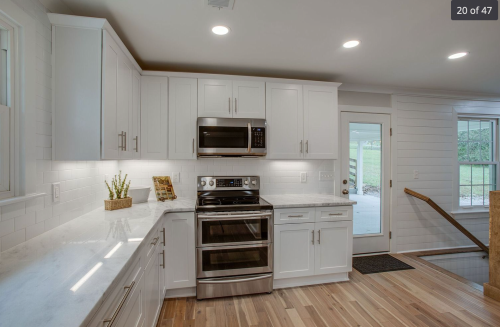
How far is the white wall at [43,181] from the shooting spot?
4.20 feet

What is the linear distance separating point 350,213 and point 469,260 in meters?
2.56

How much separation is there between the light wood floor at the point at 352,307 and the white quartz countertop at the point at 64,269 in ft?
3.41

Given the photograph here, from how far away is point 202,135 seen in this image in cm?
255

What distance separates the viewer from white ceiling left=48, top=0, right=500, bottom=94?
5.40 feet

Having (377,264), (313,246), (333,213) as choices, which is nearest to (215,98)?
(333,213)

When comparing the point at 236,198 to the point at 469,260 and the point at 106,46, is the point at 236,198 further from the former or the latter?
the point at 469,260

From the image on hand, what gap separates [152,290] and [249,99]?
204 centimetres

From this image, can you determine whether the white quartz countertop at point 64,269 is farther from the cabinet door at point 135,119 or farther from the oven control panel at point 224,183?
the oven control panel at point 224,183

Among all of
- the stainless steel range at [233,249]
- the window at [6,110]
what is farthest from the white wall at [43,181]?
the stainless steel range at [233,249]

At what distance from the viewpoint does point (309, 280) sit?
2.56m

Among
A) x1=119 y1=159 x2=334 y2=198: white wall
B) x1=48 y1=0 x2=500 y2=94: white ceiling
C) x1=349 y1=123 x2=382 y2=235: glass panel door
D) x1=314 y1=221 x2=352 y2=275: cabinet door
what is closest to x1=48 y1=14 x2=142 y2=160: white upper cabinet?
x1=48 y1=0 x2=500 y2=94: white ceiling

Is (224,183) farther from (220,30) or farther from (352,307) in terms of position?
(352,307)

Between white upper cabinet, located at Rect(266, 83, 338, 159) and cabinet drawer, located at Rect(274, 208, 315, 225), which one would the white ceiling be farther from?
cabinet drawer, located at Rect(274, 208, 315, 225)

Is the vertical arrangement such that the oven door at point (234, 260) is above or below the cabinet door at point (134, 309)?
below
